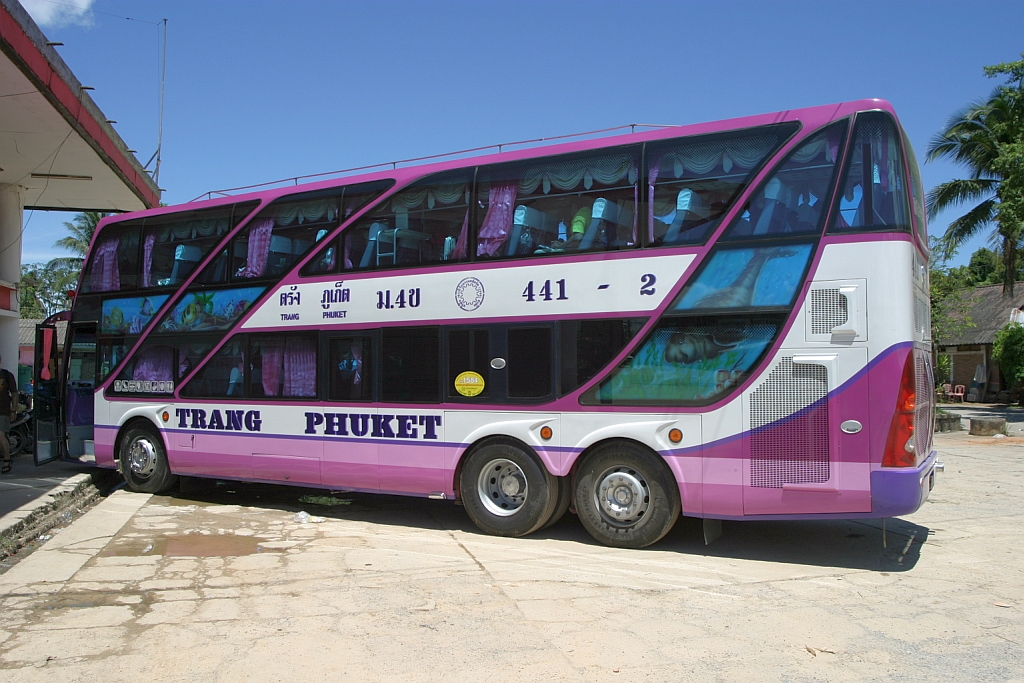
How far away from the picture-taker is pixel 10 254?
17406 mm

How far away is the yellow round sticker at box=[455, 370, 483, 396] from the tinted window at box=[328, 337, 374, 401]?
3.86 feet

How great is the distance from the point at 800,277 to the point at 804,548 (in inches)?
104

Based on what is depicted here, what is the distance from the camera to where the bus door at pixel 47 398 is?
11.9m

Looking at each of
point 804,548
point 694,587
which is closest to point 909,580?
point 804,548

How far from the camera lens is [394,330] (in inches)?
351

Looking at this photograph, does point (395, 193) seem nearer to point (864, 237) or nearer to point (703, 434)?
point (703, 434)

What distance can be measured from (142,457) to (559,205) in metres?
7.09

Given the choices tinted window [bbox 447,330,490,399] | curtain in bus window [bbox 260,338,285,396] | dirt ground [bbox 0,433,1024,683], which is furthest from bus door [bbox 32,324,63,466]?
tinted window [bbox 447,330,490,399]

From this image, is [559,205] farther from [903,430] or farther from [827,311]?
[903,430]

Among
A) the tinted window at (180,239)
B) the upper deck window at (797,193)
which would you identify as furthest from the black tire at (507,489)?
the tinted window at (180,239)

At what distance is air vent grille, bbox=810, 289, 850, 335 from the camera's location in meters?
6.72

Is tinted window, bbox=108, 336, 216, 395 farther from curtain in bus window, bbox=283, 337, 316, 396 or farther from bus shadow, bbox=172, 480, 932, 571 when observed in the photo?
bus shadow, bbox=172, 480, 932, 571

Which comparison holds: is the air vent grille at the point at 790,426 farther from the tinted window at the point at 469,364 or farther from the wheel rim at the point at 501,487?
the tinted window at the point at 469,364

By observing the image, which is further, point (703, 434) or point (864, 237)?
point (703, 434)
